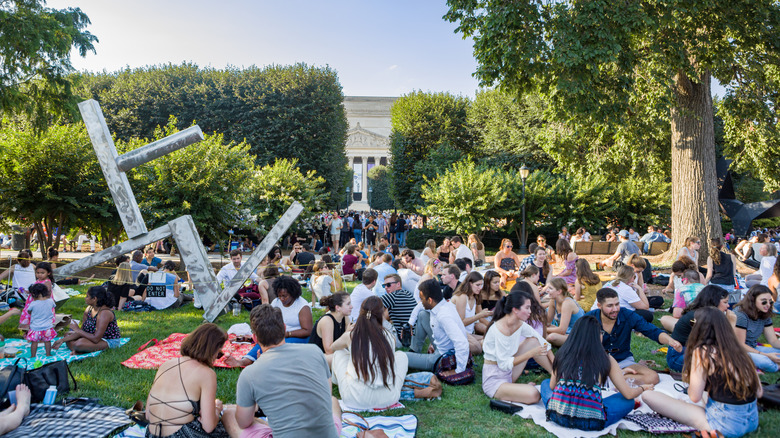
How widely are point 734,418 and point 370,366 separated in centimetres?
310

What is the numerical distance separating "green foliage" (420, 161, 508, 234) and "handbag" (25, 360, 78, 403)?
703 inches

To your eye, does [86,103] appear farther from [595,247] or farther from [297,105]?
[297,105]

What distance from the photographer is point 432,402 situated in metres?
5.33

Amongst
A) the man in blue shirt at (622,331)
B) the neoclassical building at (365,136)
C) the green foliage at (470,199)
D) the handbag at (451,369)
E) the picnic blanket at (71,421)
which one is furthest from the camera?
the neoclassical building at (365,136)

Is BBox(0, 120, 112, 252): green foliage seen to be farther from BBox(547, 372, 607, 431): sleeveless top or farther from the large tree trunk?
the large tree trunk

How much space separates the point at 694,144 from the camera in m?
13.9

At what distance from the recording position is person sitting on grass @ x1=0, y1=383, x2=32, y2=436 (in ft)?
13.9

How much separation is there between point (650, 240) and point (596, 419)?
16.5m

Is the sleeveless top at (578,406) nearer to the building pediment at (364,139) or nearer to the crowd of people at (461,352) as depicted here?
the crowd of people at (461,352)

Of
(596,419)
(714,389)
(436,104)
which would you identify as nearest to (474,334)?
(596,419)

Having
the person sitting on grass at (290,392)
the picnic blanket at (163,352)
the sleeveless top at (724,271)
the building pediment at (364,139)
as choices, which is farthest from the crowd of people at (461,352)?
the building pediment at (364,139)

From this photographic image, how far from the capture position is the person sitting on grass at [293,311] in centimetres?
666

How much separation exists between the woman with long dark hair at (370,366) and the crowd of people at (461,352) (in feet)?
0.04

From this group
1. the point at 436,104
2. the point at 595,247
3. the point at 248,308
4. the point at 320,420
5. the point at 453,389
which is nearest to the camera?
the point at 320,420
